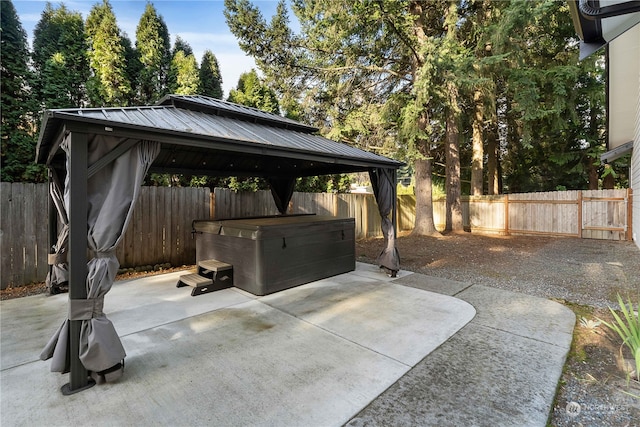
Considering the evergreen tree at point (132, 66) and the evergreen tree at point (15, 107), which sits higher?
the evergreen tree at point (132, 66)

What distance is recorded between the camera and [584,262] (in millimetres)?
6566

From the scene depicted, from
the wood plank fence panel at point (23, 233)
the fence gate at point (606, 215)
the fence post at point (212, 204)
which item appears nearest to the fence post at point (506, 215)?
the fence gate at point (606, 215)

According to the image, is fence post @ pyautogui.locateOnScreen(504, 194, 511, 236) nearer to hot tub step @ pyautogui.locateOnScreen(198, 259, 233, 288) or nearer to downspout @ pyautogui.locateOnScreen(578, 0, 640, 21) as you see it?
downspout @ pyautogui.locateOnScreen(578, 0, 640, 21)

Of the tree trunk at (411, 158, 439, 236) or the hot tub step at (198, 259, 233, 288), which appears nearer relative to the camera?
the hot tub step at (198, 259, 233, 288)

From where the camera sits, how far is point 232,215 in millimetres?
7434

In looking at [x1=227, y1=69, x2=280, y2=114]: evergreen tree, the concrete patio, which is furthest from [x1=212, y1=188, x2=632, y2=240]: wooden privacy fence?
the concrete patio

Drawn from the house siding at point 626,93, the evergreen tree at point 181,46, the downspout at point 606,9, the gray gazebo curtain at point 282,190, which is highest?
the evergreen tree at point 181,46

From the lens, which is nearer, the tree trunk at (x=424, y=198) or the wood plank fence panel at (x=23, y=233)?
the wood plank fence panel at (x=23, y=233)

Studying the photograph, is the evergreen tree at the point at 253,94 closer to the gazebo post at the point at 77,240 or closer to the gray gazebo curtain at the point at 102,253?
the gray gazebo curtain at the point at 102,253

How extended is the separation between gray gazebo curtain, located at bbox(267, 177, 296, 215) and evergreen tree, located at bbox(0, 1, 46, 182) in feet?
15.3

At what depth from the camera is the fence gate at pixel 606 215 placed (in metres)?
8.99

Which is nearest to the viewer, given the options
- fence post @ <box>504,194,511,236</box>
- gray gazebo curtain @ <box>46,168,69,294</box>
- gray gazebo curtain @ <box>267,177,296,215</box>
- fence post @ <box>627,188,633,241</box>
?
gray gazebo curtain @ <box>46,168,69,294</box>

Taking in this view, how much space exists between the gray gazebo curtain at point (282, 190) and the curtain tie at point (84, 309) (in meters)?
5.58

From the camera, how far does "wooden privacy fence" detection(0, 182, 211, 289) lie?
185 inches
